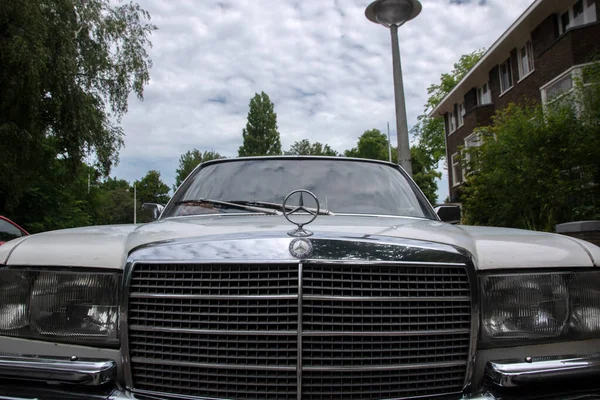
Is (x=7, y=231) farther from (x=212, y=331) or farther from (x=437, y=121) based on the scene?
(x=437, y=121)

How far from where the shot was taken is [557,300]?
1881 millimetres

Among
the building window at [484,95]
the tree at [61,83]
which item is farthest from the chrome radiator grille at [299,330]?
the building window at [484,95]

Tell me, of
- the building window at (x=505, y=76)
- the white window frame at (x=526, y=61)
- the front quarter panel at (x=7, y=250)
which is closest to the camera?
the front quarter panel at (x=7, y=250)

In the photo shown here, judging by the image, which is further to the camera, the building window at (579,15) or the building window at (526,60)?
the building window at (526,60)

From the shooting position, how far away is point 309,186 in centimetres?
306

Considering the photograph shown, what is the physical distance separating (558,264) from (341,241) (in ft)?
2.78

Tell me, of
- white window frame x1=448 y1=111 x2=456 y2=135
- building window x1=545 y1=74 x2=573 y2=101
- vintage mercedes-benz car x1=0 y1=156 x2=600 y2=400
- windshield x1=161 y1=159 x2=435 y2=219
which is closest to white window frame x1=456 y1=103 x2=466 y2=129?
white window frame x1=448 y1=111 x2=456 y2=135

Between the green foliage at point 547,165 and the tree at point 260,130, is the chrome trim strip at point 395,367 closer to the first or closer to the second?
the green foliage at point 547,165

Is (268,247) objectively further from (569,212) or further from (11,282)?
(569,212)

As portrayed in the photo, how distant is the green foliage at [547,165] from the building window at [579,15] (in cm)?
541

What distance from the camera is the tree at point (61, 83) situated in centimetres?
1383

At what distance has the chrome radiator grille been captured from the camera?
66.9 inches

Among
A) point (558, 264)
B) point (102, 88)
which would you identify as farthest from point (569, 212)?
point (102, 88)

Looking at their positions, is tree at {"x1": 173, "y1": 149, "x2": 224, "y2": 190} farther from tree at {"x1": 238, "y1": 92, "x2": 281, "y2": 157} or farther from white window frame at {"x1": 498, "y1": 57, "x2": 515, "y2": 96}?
white window frame at {"x1": 498, "y1": 57, "x2": 515, "y2": 96}
